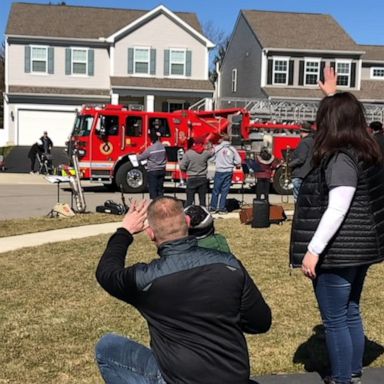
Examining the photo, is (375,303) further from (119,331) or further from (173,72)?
(173,72)

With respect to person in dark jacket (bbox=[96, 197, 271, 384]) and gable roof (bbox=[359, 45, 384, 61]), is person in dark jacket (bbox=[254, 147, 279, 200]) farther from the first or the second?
gable roof (bbox=[359, 45, 384, 61])

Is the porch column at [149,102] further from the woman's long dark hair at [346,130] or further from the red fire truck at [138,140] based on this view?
the woman's long dark hair at [346,130]

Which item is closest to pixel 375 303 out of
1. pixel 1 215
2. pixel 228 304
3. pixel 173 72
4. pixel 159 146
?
pixel 228 304

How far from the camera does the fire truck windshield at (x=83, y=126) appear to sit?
17.0 meters

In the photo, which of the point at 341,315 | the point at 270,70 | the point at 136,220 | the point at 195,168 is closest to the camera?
the point at 136,220

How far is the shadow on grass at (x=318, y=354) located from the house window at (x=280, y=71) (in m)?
29.3

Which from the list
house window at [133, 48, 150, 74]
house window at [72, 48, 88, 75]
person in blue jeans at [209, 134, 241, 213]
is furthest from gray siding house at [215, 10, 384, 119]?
person in blue jeans at [209, 134, 241, 213]

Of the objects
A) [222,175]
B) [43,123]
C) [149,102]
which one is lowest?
[222,175]

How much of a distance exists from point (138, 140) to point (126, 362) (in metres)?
14.4

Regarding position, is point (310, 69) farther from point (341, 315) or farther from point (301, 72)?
point (341, 315)

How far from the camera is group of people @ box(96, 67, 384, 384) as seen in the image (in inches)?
102

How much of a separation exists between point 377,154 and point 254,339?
6.91 ft

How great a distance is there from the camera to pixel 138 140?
17156 millimetres

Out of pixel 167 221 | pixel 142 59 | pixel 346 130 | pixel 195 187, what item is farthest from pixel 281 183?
pixel 142 59
